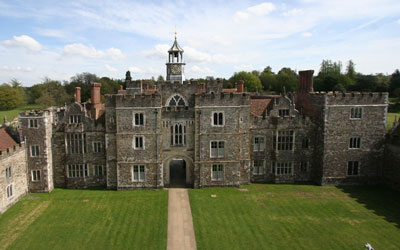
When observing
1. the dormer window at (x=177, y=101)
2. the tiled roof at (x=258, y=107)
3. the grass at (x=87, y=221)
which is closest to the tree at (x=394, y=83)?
the tiled roof at (x=258, y=107)

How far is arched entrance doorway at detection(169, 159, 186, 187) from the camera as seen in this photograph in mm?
29641

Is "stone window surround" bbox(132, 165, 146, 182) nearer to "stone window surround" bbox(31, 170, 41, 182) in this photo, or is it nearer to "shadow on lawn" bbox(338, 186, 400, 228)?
"stone window surround" bbox(31, 170, 41, 182)

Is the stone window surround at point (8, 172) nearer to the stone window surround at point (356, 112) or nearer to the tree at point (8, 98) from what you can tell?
the stone window surround at point (356, 112)

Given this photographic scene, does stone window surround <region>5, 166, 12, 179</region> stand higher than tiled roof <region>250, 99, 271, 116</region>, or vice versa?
tiled roof <region>250, 99, 271, 116</region>

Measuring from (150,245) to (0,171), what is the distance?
558 inches

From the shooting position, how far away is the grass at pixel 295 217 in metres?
18.7

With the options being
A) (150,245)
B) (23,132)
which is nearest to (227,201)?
(150,245)

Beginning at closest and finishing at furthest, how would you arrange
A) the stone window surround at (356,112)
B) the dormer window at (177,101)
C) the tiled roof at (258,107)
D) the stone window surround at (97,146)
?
the dormer window at (177,101) → the stone window surround at (97,146) → the stone window surround at (356,112) → the tiled roof at (258,107)

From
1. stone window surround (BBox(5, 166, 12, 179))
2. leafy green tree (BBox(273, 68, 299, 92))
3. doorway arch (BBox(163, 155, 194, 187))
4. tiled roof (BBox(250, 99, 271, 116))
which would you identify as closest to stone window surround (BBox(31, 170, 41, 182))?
stone window surround (BBox(5, 166, 12, 179))

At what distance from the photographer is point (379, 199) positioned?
83.9 feet

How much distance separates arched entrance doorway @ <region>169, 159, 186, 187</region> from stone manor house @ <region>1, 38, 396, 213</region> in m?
0.85

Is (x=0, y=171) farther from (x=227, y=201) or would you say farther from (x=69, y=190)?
(x=227, y=201)

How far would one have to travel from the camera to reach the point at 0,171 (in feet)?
73.2

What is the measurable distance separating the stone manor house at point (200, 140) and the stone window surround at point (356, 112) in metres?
0.10
